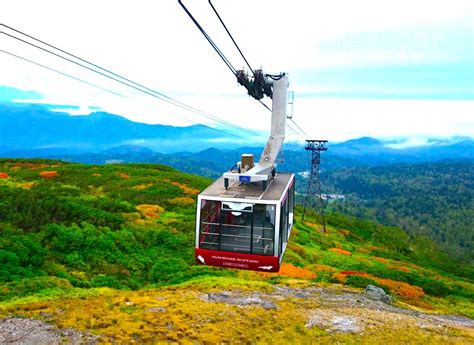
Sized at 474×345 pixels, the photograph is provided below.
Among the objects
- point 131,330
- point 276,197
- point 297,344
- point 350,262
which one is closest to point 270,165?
point 276,197

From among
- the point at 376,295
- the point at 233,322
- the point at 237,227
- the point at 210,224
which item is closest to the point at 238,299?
the point at 233,322

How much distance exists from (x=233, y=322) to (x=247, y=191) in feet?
17.9

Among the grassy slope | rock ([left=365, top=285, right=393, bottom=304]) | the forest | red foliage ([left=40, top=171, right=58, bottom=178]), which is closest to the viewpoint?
the grassy slope

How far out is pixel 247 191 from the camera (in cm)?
1670

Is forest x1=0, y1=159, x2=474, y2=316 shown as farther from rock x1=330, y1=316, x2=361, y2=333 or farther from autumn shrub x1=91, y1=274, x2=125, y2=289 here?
rock x1=330, y1=316, x2=361, y2=333

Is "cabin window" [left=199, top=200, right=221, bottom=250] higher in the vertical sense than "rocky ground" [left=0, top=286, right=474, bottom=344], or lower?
higher

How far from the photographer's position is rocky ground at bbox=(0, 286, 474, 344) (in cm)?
1314

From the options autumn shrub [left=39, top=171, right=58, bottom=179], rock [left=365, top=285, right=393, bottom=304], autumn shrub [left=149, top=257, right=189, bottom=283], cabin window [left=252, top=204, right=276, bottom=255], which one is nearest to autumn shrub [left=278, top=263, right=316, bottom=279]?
rock [left=365, top=285, right=393, bottom=304]

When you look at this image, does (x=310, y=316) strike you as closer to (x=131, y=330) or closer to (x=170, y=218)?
(x=131, y=330)

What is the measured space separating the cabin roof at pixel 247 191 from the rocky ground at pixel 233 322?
498 cm

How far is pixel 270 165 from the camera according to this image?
66.1 ft

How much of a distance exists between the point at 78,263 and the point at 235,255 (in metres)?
10.3

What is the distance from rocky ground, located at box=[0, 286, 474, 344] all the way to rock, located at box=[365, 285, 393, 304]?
181 cm

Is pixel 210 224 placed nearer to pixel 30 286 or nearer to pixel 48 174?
pixel 30 286
